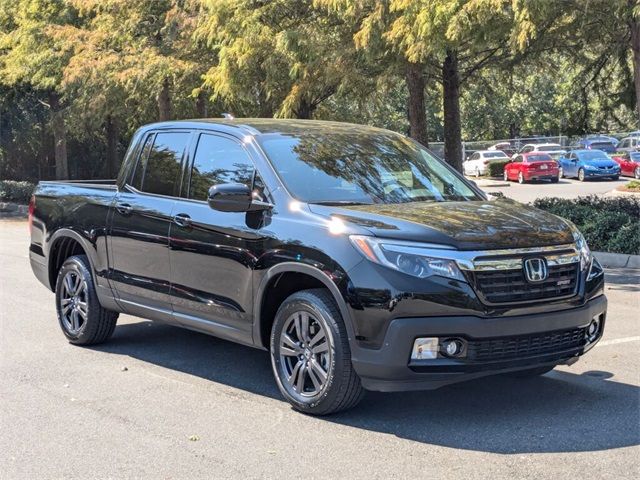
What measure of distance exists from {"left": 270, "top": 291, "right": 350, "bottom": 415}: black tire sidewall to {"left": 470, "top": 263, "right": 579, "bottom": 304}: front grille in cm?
89

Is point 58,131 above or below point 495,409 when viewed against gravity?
above

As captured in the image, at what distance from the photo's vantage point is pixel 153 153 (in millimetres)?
6977

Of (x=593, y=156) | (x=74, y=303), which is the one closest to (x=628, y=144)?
(x=593, y=156)

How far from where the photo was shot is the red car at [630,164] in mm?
39500

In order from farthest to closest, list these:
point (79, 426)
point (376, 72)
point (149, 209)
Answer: point (376, 72), point (149, 209), point (79, 426)

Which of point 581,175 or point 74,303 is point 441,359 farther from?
point 581,175

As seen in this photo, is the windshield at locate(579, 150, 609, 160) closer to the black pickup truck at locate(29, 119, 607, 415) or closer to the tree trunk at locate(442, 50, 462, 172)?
the tree trunk at locate(442, 50, 462, 172)

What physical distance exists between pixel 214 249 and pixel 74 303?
7.05 ft

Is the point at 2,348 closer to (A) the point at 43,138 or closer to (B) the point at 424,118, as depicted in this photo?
(B) the point at 424,118

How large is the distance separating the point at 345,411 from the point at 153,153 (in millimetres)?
2827

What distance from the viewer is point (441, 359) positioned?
4.91 metres

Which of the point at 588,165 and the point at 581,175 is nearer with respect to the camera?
the point at 588,165

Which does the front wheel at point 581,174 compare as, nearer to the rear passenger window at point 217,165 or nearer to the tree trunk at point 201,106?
the tree trunk at point 201,106

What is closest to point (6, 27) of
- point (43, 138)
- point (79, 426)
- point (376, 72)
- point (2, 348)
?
point (43, 138)
